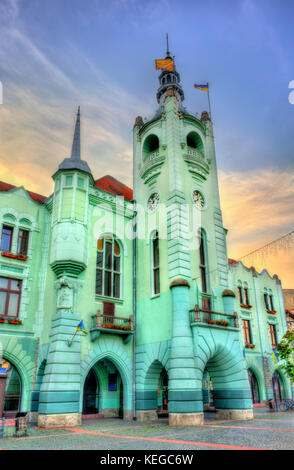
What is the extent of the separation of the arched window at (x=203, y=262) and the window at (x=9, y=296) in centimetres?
1248

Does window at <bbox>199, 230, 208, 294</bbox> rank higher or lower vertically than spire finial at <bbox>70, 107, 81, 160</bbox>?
lower

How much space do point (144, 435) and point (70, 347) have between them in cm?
711

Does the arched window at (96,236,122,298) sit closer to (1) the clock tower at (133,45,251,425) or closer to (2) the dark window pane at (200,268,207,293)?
(1) the clock tower at (133,45,251,425)

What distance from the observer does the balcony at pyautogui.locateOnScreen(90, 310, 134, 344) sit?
21752mm

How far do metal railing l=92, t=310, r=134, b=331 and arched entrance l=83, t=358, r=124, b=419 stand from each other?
9.82 ft

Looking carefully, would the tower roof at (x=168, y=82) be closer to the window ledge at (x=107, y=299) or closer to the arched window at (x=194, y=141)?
the arched window at (x=194, y=141)

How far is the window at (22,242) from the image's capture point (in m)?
24.4

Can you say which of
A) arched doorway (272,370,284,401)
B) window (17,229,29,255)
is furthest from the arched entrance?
arched doorway (272,370,284,401)

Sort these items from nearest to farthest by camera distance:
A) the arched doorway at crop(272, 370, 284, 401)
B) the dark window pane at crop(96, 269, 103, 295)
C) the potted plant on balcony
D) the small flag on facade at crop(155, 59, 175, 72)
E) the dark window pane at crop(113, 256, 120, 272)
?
the potted plant on balcony → the dark window pane at crop(96, 269, 103, 295) → the dark window pane at crop(113, 256, 120, 272) → the small flag on facade at crop(155, 59, 175, 72) → the arched doorway at crop(272, 370, 284, 401)

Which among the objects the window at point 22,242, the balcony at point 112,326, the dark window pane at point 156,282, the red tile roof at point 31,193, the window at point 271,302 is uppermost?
the red tile roof at point 31,193

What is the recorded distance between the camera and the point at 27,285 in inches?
935

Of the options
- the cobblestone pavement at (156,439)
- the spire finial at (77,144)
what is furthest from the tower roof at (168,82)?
the cobblestone pavement at (156,439)
